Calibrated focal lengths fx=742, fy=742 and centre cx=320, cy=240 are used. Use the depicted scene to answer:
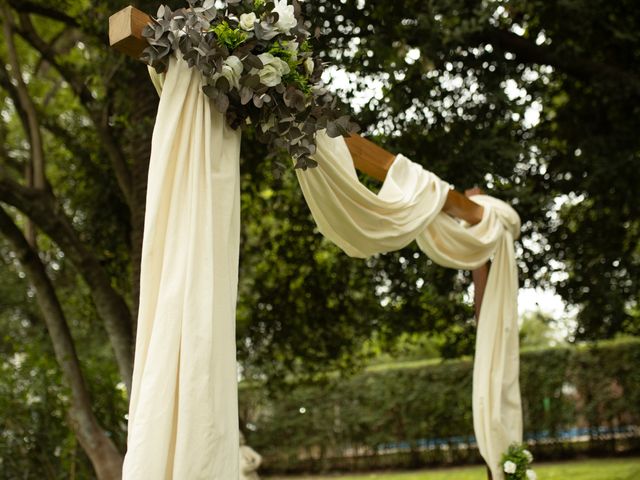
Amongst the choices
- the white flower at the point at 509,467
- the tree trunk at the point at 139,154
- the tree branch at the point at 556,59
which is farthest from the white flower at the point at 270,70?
the tree branch at the point at 556,59

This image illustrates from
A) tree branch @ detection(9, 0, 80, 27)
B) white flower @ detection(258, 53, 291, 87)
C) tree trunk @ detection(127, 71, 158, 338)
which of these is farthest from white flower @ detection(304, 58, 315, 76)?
tree branch @ detection(9, 0, 80, 27)

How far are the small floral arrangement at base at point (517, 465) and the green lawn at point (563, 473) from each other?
488 centimetres

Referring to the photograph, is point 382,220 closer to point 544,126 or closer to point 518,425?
point 518,425

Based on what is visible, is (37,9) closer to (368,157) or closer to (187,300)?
(368,157)

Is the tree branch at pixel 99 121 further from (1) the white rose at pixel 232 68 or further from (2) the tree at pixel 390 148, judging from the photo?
(1) the white rose at pixel 232 68

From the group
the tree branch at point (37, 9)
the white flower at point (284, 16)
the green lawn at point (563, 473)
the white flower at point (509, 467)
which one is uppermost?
the tree branch at point (37, 9)

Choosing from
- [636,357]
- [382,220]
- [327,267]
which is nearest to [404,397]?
[636,357]

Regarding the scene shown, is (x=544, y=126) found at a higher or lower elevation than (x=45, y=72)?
lower

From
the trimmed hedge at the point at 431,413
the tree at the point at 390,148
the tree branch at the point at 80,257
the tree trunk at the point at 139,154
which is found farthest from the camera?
the trimmed hedge at the point at 431,413

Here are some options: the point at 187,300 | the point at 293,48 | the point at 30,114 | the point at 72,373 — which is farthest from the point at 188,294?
the point at 30,114

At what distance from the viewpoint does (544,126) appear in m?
8.26

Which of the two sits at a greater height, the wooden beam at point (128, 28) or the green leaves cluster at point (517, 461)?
the wooden beam at point (128, 28)

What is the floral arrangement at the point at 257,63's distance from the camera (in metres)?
2.54

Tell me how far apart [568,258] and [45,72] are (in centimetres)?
731
